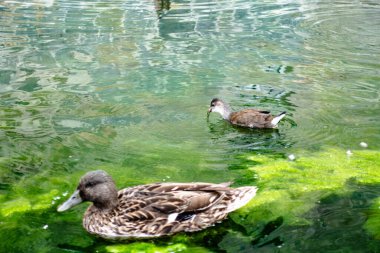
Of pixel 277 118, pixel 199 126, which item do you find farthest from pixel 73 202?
pixel 277 118

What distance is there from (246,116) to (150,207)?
11.8 ft

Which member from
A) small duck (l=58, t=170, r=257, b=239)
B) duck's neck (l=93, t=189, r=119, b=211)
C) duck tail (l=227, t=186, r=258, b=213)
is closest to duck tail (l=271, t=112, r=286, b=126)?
duck tail (l=227, t=186, r=258, b=213)

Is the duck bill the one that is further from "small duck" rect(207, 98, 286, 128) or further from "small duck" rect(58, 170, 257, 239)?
"small duck" rect(207, 98, 286, 128)

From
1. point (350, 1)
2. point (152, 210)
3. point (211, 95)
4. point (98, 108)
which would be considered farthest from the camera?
point (350, 1)

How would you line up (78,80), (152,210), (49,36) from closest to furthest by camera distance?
1. (152,210)
2. (78,80)
3. (49,36)

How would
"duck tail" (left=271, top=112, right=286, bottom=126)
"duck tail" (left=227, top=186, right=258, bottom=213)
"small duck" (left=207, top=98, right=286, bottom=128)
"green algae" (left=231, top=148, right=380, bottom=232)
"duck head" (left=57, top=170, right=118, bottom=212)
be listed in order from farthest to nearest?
1. "small duck" (left=207, top=98, right=286, bottom=128)
2. "duck tail" (left=271, top=112, right=286, bottom=126)
3. "green algae" (left=231, top=148, right=380, bottom=232)
4. "duck tail" (left=227, top=186, right=258, bottom=213)
5. "duck head" (left=57, top=170, right=118, bottom=212)

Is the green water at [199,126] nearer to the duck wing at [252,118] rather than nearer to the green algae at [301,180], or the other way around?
the green algae at [301,180]

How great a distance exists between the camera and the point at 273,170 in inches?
303

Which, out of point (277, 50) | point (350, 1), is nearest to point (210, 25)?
point (277, 50)

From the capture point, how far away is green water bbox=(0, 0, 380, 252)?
20.4 ft

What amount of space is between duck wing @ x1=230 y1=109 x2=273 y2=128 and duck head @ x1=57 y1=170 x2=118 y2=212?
351cm

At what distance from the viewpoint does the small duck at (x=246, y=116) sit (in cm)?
905

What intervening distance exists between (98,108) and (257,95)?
8.59ft

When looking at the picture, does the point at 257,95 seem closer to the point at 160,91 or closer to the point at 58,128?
the point at 160,91
